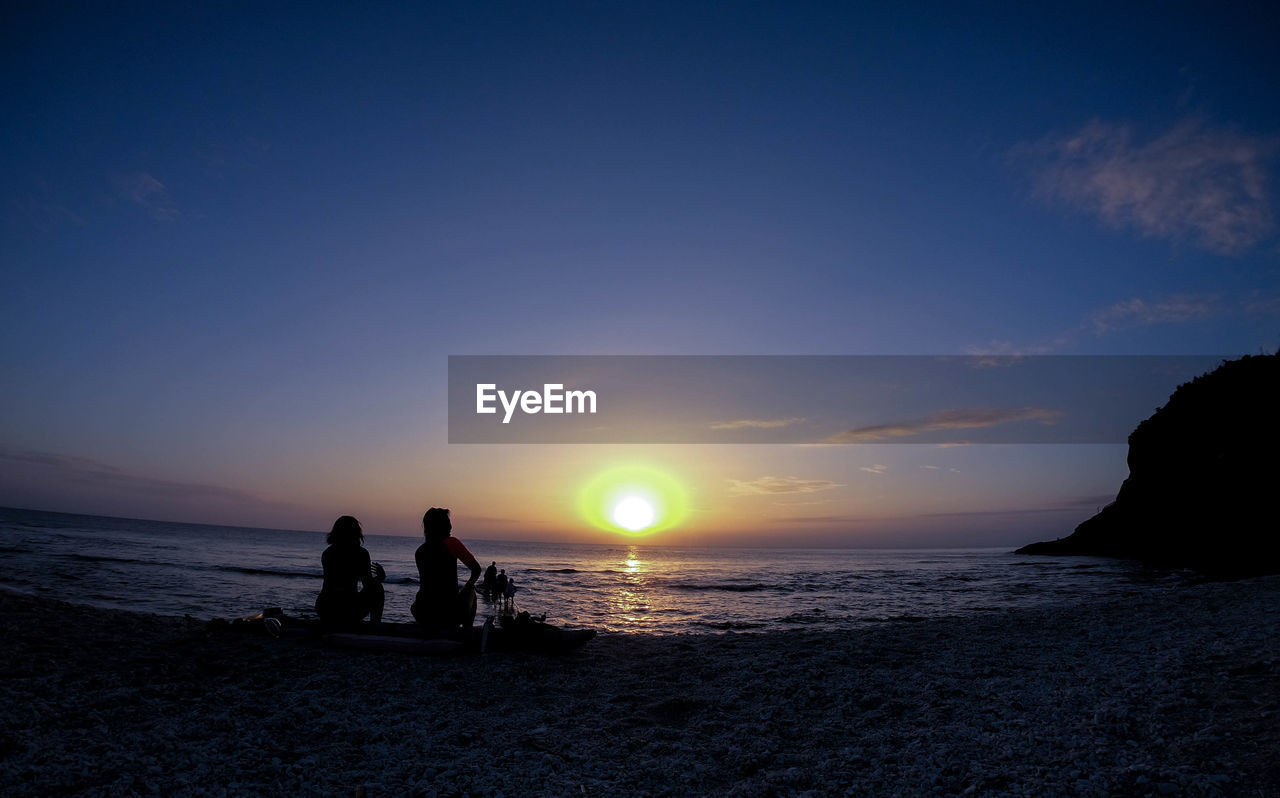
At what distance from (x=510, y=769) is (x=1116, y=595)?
23548mm

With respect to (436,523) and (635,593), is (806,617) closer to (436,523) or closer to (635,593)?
(635,593)

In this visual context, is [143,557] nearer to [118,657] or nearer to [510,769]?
[118,657]

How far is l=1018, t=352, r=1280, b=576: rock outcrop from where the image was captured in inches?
1389

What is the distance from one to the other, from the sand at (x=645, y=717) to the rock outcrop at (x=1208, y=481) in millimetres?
31113

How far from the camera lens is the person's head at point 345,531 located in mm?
10630

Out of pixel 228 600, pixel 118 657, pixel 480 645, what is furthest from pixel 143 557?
pixel 480 645

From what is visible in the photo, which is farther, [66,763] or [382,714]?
[382,714]

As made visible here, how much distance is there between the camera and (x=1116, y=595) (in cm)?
2112

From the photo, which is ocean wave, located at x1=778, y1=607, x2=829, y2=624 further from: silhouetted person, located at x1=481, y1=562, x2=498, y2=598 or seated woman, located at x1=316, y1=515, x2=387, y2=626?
seated woman, located at x1=316, y1=515, x2=387, y2=626

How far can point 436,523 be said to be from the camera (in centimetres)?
1052

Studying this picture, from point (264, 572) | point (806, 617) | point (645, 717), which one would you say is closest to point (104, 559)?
point (264, 572)

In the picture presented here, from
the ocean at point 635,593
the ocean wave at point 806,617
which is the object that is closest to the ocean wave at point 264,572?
the ocean at point 635,593

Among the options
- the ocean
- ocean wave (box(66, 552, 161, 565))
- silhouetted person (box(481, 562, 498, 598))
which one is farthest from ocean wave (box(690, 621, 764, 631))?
ocean wave (box(66, 552, 161, 565))

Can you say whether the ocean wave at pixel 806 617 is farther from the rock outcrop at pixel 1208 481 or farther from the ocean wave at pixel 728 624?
the rock outcrop at pixel 1208 481
